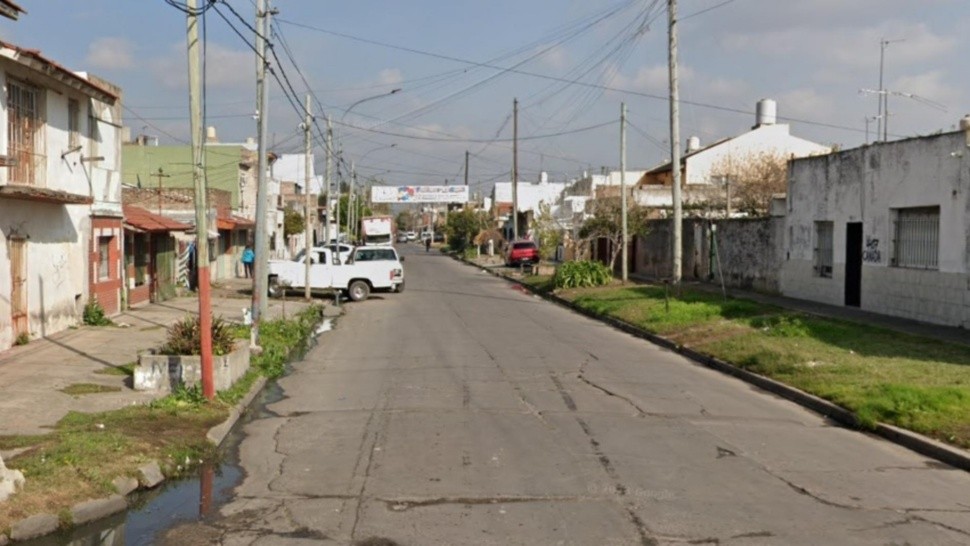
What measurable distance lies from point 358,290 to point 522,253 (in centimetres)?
2413

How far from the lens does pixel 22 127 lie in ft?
60.8

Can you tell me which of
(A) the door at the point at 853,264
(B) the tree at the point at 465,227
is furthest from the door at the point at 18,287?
(B) the tree at the point at 465,227

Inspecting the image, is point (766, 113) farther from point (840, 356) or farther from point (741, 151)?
point (840, 356)

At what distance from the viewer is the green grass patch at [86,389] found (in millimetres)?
13391

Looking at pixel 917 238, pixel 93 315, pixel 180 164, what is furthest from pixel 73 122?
pixel 180 164

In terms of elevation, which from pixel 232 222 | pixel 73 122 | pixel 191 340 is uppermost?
pixel 73 122

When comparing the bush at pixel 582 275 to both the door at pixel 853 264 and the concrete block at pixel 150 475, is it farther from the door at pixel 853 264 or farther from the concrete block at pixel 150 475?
the concrete block at pixel 150 475

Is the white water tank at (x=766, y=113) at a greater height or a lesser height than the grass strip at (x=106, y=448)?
greater

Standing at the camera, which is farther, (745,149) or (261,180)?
(745,149)

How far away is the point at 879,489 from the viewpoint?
9078 mm

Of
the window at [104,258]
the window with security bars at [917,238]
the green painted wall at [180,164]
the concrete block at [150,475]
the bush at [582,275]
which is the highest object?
the green painted wall at [180,164]

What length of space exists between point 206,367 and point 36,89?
30.8 feet

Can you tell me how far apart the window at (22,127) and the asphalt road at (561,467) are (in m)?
6.57

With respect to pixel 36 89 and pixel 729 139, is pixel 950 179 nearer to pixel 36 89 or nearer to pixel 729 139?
pixel 36 89
